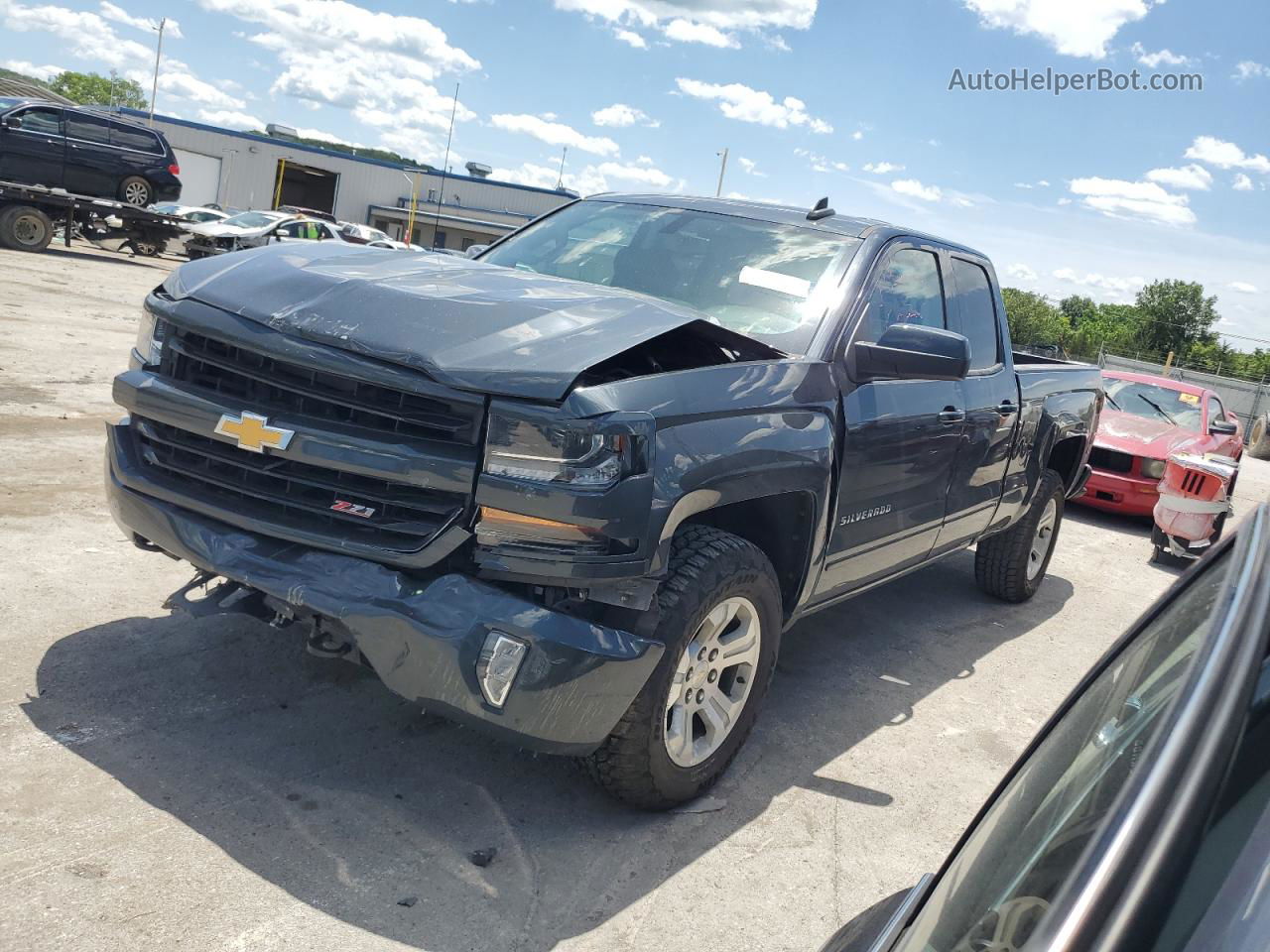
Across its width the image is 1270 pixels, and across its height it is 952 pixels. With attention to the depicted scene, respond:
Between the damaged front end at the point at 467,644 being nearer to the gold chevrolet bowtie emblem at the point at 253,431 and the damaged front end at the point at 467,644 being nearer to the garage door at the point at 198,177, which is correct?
the gold chevrolet bowtie emblem at the point at 253,431

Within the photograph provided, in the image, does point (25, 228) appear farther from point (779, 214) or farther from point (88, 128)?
point (779, 214)

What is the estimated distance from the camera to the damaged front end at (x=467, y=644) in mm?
2748

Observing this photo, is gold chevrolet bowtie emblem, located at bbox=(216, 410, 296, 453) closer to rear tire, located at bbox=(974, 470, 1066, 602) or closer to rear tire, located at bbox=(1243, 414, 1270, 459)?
rear tire, located at bbox=(974, 470, 1066, 602)

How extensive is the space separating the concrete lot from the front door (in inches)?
27.2

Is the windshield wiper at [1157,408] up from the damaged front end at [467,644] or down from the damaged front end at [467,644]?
up

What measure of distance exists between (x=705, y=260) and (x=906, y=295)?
88 centimetres

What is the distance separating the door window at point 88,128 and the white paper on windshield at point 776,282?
1920 cm

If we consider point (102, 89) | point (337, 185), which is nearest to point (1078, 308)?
point (337, 185)

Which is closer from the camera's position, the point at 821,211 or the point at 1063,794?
the point at 1063,794

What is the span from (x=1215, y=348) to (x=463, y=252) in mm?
77930

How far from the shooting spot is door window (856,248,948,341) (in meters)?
4.12

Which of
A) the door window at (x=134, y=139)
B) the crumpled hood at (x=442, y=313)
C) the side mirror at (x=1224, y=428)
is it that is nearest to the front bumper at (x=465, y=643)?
the crumpled hood at (x=442, y=313)

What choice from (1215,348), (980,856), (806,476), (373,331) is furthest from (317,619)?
(1215,348)

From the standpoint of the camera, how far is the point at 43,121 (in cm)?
1906
